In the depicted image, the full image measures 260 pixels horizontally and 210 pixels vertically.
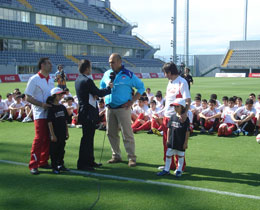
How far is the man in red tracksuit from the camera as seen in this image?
5.82 m

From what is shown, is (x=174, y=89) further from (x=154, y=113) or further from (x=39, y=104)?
(x=154, y=113)

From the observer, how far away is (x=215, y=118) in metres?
10.1

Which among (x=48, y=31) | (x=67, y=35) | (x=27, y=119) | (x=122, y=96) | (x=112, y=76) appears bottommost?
(x=27, y=119)

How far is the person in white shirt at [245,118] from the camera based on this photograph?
954 cm

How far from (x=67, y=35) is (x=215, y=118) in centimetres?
4855

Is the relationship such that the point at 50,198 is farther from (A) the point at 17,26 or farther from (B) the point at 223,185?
(A) the point at 17,26

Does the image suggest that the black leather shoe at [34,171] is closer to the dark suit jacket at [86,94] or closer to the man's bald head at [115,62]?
the dark suit jacket at [86,94]

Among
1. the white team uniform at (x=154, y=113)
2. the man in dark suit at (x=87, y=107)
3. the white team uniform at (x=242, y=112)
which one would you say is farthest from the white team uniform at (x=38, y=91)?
the white team uniform at (x=242, y=112)

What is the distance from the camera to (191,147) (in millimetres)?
7945

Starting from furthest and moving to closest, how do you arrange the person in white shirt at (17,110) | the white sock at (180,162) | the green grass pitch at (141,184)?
the person in white shirt at (17,110), the white sock at (180,162), the green grass pitch at (141,184)

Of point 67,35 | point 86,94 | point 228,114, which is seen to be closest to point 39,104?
point 86,94

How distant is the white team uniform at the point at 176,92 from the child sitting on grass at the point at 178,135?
0.58ft

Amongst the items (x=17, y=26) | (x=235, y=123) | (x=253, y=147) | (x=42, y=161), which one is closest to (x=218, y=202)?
(x=42, y=161)

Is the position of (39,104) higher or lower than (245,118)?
higher
